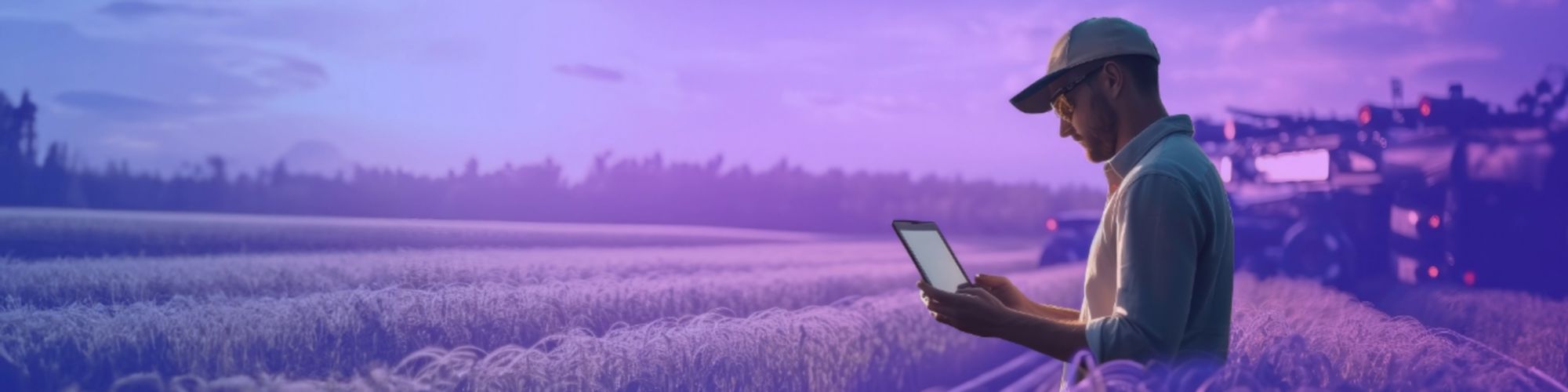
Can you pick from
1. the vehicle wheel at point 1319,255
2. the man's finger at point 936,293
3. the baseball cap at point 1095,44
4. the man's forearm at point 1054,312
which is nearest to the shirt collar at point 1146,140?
the baseball cap at point 1095,44

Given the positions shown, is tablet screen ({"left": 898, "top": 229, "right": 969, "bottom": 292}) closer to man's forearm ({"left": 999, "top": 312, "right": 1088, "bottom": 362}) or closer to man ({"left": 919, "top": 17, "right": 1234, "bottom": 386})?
man ({"left": 919, "top": 17, "right": 1234, "bottom": 386})

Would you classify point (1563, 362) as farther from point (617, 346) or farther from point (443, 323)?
point (443, 323)

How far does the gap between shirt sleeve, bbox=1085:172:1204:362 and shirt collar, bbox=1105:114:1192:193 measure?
211 millimetres

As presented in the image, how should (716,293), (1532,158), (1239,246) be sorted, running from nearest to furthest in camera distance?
1. (716,293)
2. (1532,158)
3. (1239,246)

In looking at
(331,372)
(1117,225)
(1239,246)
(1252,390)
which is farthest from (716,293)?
(1239,246)

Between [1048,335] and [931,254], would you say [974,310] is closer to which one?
[1048,335]

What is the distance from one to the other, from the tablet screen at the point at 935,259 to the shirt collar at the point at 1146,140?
0.48 metres

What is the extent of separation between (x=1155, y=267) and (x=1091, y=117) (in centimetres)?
46

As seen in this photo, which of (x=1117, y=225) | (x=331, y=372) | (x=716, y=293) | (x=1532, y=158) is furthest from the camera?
(x=1532, y=158)

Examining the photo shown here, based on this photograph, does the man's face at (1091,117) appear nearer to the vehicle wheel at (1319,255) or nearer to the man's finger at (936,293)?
the man's finger at (936,293)

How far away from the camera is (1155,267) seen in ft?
6.64

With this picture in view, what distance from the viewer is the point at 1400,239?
1070 cm

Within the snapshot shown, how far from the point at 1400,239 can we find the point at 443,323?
351 inches

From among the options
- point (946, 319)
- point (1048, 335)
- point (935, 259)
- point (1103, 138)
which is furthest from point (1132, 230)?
point (935, 259)
